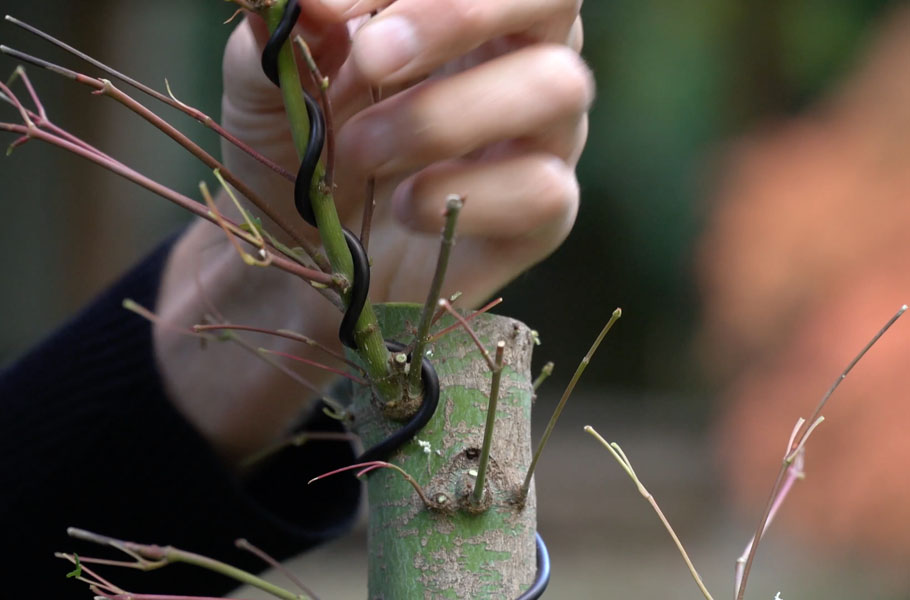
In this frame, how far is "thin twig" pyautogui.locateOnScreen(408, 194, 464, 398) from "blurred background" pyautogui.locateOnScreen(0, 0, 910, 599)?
93.2 inches

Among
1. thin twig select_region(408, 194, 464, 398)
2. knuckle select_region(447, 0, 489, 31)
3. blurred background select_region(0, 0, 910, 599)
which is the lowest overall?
blurred background select_region(0, 0, 910, 599)

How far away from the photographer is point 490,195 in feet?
1.34

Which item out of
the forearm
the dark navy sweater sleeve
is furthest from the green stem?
the dark navy sweater sleeve

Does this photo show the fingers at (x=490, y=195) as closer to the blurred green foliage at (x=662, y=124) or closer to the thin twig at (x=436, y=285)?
the thin twig at (x=436, y=285)

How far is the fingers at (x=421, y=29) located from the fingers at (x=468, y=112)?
1 centimetres

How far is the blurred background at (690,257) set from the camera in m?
2.62

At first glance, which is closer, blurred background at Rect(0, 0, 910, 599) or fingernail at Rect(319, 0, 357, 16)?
fingernail at Rect(319, 0, 357, 16)

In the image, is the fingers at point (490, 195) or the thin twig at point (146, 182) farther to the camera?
the fingers at point (490, 195)

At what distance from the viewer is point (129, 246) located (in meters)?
2.64

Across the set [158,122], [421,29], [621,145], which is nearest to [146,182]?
[158,122]

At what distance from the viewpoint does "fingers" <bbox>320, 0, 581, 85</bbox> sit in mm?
382

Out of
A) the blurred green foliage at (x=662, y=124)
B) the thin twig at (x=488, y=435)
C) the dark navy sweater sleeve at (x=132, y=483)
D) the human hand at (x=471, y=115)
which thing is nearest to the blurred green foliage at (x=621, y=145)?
the blurred green foliage at (x=662, y=124)

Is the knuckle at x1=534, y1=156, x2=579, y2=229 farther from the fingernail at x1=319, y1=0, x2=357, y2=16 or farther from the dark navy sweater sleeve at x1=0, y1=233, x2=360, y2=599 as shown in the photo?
the dark navy sweater sleeve at x1=0, y1=233, x2=360, y2=599

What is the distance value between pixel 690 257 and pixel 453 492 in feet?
9.74
